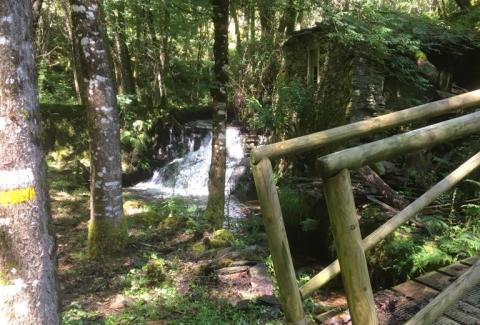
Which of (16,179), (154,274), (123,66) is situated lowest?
(154,274)

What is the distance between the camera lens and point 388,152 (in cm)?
187

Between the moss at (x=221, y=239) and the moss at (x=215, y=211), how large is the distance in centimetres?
51

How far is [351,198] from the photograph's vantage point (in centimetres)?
179

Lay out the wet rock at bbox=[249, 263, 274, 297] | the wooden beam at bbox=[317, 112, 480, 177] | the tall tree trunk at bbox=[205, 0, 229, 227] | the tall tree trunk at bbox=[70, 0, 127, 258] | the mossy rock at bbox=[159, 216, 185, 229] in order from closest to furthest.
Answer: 1. the wooden beam at bbox=[317, 112, 480, 177]
2. the wet rock at bbox=[249, 263, 274, 297]
3. the tall tree trunk at bbox=[70, 0, 127, 258]
4. the tall tree trunk at bbox=[205, 0, 229, 227]
5. the mossy rock at bbox=[159, 216, 185, 229]

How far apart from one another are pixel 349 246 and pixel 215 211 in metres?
5.99

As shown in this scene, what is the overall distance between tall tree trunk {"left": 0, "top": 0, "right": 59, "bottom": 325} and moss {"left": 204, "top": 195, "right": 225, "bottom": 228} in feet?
17.1

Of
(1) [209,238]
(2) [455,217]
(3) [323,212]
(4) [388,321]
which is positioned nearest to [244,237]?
(1) [209,238]

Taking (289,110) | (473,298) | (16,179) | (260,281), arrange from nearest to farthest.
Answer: (16,179) < (473,298) < (260,281) < (289,110)

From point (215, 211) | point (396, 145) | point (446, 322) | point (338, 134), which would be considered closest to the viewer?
point (396, 145)

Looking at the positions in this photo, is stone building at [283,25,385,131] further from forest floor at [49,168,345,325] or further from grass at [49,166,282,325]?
grass at [49,166,282,325]

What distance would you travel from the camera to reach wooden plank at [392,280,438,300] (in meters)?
3.30

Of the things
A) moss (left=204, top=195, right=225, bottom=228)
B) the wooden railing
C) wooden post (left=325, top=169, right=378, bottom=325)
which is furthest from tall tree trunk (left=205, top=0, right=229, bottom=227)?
wooden post (left=325, top=169, right=378, bottom=325)

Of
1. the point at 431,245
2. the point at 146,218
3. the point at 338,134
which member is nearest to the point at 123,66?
the point at 146,218

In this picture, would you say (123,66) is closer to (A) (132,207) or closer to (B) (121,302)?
(A) (132,207)
